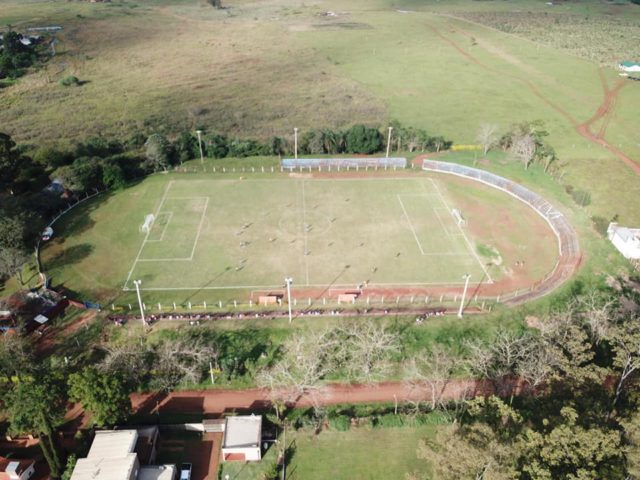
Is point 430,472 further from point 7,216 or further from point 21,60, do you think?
point 21,60

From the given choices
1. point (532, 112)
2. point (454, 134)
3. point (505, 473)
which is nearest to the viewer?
point (505, 473)

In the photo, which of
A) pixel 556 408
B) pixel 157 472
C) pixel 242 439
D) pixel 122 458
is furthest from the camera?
pixel 242 439

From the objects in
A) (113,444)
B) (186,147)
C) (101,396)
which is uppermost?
(101,396)

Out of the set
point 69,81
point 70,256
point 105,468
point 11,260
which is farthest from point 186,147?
point 105,468

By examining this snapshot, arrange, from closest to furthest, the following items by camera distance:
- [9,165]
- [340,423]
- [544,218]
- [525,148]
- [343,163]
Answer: [340,423]
[9,165]
[544,218]
[343,163]
[525,148]

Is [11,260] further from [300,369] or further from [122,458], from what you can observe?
[300,369]

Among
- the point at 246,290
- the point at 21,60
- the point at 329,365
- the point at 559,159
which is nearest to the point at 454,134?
the point at 559,159

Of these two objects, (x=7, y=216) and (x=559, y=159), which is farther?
(x=559, y=159)
